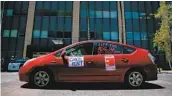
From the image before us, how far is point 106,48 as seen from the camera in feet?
23.9

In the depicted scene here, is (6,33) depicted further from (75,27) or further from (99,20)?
(99,20)

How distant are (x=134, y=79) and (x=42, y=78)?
8.57 ft

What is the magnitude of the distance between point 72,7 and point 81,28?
3820 millimetres

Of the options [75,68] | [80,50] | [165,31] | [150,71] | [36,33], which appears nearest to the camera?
[75,68]

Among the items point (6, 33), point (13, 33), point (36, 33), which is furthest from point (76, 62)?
point (6, 33)

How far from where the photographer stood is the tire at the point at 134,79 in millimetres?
7047

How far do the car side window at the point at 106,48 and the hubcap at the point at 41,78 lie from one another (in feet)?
5.06

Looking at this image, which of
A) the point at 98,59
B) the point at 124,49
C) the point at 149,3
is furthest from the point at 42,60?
the point at 149,3

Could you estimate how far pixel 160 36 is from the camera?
31.8 m

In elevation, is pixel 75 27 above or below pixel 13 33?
above

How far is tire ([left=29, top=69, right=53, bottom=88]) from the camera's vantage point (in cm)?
697

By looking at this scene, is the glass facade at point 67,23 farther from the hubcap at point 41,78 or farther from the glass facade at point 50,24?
the hubcap at point 41,78

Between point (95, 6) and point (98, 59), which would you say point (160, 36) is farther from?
point (98, 59)

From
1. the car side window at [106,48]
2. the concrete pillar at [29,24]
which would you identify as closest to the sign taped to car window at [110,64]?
the car side window at [106,48]
